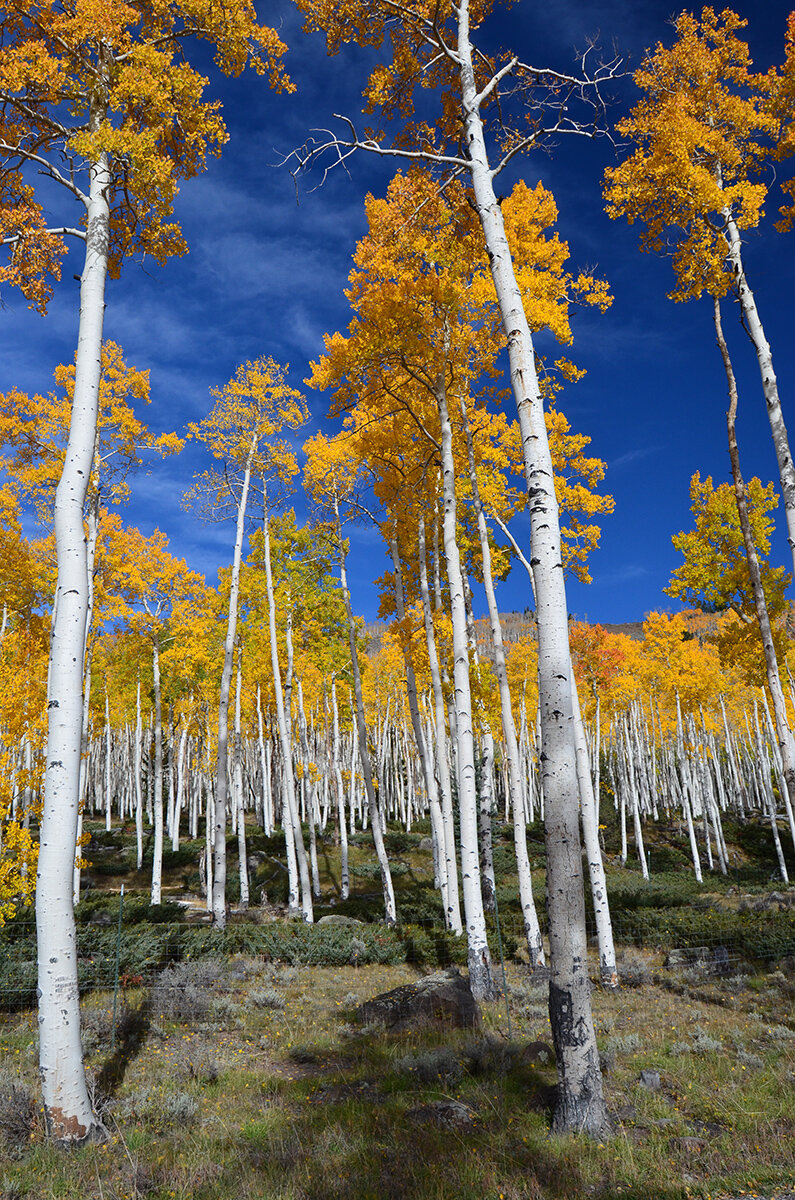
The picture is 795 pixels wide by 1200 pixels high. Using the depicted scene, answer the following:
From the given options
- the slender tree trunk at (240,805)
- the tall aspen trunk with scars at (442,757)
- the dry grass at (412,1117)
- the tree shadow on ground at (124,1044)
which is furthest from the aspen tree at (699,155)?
the slender tree trunk at (240,805)

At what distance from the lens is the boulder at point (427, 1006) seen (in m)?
7.39

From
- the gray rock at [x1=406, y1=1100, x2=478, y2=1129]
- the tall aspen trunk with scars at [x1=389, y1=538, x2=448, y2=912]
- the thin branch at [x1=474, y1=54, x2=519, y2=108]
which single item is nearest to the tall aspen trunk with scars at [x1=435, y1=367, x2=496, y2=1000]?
the gray rock at [x1=406, y1=1100, x2=478, y2=1129]

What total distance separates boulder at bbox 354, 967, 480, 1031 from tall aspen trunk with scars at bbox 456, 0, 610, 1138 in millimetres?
3558

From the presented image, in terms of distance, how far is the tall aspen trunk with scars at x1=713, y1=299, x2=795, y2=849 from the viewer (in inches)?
350

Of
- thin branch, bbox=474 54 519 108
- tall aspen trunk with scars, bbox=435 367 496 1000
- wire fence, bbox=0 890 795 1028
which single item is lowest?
wire fence, bbox=0 890 795 1028

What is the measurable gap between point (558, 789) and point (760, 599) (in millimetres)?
7011

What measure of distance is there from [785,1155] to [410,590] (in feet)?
38.8

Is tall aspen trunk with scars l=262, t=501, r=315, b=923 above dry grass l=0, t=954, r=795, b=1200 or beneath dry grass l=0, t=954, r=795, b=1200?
above

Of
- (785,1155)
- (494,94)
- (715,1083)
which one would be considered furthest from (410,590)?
(785,1155)

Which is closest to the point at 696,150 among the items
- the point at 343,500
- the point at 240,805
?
the point at 343,500

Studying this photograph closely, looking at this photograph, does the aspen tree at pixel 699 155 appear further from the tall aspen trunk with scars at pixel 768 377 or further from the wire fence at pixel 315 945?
the wire fence at pixel 315 945

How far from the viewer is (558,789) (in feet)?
14.9

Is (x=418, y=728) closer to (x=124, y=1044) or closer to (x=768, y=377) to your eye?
(x=124, y=1044)

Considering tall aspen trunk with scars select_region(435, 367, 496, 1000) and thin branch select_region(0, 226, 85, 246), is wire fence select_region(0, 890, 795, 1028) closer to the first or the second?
tall aspen trunk with scars select_region(435, 367, 496, 1000)
